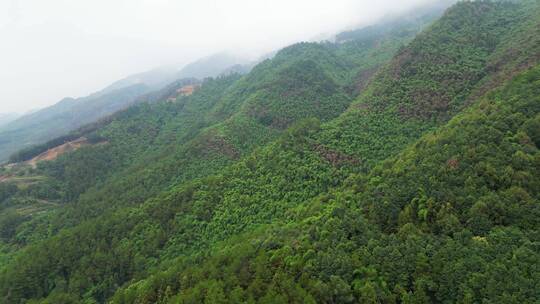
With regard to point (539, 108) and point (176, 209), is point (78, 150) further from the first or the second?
point (539, 108)

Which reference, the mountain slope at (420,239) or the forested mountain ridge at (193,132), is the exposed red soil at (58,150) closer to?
the forested mountain ridge at (193,132)

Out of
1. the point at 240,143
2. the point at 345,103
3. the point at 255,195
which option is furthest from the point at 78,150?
the point at 345,103

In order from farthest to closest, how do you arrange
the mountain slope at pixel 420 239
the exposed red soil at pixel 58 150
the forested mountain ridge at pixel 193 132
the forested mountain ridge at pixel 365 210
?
the exposed red soil at pixel 58 150 → the forested mountain ridge at pixel 193 132 → the forested mountain ridge at pixel 365 210 → the mountain slope at pixel 420 239

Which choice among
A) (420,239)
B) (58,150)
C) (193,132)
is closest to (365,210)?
(420,239)

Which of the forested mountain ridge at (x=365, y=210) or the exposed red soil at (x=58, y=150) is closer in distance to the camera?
the forested mountain ridge at (x=365, y=210)

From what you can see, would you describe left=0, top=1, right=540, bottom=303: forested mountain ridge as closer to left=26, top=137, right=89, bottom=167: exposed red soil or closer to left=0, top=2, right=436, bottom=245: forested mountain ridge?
left=0, top=2, right=436, bottom=245: forested mountain ridge

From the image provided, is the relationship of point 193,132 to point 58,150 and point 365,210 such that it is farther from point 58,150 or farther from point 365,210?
point 365,210

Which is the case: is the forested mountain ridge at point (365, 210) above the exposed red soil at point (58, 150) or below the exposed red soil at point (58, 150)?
below

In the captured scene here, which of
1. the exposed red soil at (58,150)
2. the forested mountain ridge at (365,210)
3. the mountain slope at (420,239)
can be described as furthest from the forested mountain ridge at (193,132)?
the mountain slope at (420,239)
